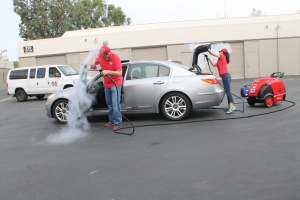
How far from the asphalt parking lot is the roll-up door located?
1907 cm

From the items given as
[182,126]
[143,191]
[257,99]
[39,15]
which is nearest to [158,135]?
[182,126]

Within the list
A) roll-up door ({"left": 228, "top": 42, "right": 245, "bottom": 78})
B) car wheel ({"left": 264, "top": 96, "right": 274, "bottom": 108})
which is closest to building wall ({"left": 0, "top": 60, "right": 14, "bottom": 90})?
roll-up door ({"left": 228, "top": 42, "right": 245, "bottom": 78})

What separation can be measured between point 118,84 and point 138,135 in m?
1.27

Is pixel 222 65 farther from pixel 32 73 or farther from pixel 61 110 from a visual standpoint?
pixel 32 73

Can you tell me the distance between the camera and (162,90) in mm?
7047

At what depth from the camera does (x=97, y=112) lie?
729cm

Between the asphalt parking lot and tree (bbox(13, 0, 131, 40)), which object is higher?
tree (bbox(13, 0, 131, 40))

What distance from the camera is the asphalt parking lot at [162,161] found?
11.5ft

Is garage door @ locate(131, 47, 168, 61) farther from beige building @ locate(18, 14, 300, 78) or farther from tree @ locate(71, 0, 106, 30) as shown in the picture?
tree @ locate(71, 0, 106, 30)

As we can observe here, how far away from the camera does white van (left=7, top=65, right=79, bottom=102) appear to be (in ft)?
48.7

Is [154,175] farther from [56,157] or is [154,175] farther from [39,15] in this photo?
[39,15]

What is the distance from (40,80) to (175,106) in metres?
10.5

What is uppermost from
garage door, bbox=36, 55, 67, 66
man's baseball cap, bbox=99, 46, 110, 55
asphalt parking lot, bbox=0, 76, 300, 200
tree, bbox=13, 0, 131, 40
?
tree, bbox=13, 0, 131, 40

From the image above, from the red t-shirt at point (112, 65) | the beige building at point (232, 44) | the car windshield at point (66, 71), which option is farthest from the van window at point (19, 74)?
the red t-shirt at point (112, 65)
